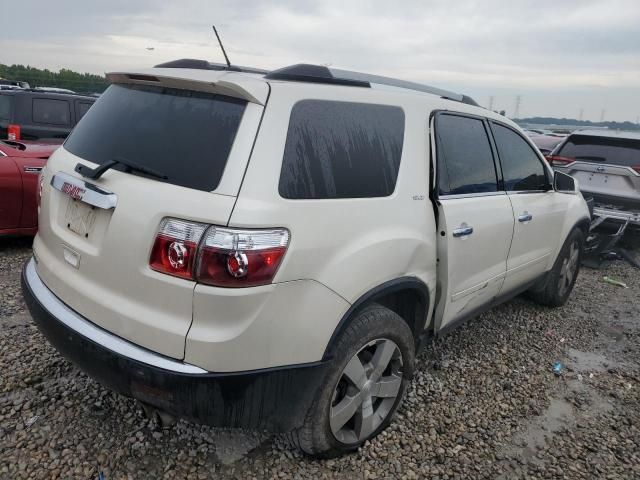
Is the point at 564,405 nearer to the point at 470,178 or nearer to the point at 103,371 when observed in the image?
the point at 470,178

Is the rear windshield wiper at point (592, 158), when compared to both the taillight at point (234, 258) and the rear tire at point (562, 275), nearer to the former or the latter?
the rear tire at point (562, 275)

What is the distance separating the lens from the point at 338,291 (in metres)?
2.11

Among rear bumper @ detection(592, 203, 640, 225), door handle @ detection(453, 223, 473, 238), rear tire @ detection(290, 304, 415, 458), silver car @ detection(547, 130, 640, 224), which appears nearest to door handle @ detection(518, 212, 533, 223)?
door handle @ detection(453, 223, 473, 238)

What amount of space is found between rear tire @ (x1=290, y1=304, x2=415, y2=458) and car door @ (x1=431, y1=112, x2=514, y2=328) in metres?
0.46

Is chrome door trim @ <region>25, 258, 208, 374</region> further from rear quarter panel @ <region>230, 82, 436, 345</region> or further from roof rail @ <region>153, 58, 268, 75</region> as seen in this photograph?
roof rail @ <region>153, 58, 268, 75</region>

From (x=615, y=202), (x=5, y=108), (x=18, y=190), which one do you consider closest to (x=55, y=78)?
(x=5, y=108)

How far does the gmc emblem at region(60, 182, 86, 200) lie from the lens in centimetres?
219

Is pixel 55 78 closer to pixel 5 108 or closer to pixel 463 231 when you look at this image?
pixel 5 108

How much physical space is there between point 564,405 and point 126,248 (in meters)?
2.79

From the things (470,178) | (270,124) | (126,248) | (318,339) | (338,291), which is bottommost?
(318,339)

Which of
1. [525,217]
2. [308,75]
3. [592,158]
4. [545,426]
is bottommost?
[545,426]

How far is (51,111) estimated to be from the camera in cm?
855

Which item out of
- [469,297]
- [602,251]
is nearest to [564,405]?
[469,297]

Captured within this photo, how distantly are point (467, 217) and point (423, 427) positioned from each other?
1.19m
